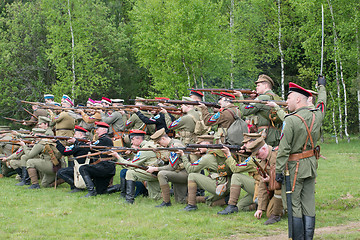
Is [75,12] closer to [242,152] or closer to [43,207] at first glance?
[43,207]

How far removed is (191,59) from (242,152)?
65.9ft

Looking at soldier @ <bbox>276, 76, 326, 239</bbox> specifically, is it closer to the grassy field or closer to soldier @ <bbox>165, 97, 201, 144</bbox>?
the grassy field

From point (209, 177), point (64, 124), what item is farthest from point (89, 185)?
point (209, 177)

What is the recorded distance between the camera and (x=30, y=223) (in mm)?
8312

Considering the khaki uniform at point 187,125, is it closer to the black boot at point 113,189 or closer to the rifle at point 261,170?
the black boot at point 113,189

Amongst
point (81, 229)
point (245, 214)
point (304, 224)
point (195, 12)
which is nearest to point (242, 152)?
point (245, 214)

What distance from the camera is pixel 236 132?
31.4ft

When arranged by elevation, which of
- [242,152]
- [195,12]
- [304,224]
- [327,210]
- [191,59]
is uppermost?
[195,12]

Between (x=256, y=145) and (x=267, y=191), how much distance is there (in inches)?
37.5

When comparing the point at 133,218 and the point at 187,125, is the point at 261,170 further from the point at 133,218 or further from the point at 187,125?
the point at 187,125

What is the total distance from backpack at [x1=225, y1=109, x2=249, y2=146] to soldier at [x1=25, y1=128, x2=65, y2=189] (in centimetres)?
508

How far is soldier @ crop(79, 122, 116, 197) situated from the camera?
431 inches

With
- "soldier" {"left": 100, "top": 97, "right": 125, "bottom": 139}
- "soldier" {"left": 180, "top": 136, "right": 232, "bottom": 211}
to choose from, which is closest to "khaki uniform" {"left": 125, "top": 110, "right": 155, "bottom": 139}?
"soldier" {"left": 100, "top": 97, "right": 125, "bottom": 139}

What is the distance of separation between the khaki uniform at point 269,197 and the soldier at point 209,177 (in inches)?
42.3
